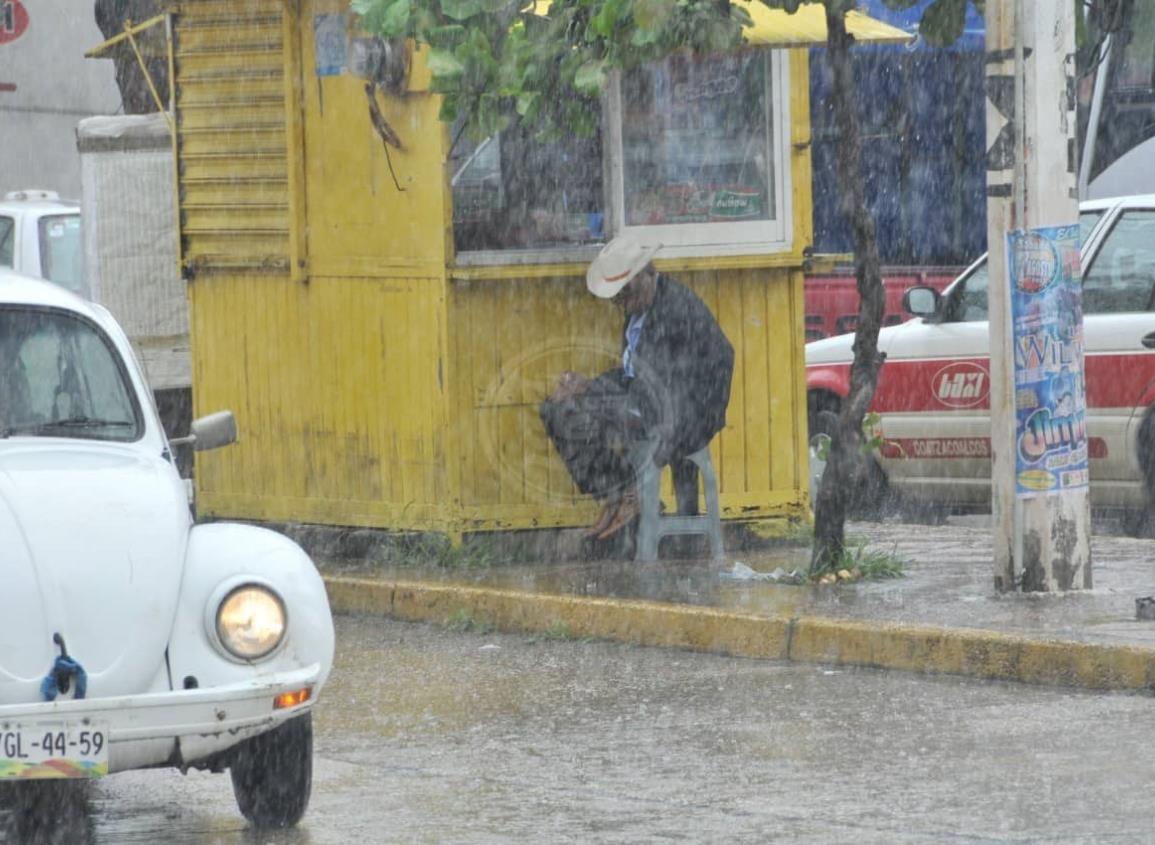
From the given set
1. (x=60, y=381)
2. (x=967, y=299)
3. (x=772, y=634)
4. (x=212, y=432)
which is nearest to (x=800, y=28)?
(x=772, y=634)

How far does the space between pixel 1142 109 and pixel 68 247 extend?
27.0 ft

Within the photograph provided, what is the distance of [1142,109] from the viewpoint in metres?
18.0

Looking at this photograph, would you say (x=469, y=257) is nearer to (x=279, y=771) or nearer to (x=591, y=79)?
(x=591, y=79)

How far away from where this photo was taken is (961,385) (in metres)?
12.5

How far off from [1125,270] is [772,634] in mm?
3852

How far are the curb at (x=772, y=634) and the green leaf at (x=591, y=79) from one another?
2019 mm

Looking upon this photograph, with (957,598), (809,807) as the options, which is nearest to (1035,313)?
(957,598)

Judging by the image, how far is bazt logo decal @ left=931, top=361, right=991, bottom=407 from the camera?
12391 millimetres

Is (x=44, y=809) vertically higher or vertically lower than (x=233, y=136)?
lower

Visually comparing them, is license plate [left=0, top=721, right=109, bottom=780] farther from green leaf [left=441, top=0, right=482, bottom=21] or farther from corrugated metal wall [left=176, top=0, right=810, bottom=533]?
corrugated metal wall [left=176, top=0, right=810, bottom=533]

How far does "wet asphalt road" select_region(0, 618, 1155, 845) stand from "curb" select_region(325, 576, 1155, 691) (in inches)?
3.8

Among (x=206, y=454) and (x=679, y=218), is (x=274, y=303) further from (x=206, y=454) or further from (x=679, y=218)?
(x=679, y=218)

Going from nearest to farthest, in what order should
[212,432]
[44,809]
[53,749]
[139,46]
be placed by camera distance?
[53,749] < [44,809] < [212,432] < [139,46]

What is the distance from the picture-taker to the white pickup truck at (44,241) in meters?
14.7
